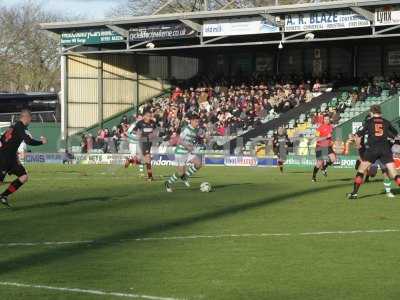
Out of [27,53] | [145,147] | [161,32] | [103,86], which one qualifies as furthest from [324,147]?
[27,53]

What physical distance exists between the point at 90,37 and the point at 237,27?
9938 millimetres

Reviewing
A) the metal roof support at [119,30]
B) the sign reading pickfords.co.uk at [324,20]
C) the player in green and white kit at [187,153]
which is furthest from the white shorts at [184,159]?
the metal roof support at [119,30]

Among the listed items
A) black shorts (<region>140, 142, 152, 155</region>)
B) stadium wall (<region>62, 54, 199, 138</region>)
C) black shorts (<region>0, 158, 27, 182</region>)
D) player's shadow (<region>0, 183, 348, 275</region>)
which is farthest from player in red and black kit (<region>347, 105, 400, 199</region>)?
stadium wall (<region>62, 54, 199, 138</region>)

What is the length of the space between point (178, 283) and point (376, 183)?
16.2 meters

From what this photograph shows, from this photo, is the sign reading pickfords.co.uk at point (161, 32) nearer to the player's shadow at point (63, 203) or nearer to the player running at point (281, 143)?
the player running at point (281, 143)

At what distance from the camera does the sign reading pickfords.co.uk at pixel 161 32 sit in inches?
1769

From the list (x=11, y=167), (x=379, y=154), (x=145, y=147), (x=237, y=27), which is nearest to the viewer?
(x=11, y=167)

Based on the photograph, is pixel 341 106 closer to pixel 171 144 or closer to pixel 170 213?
pixel 171 144

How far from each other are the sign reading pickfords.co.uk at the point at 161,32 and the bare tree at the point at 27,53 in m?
31.2

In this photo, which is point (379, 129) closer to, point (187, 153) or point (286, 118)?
point (187, 153)

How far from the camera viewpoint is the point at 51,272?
9.54m

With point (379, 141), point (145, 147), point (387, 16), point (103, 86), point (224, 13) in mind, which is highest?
point (224, 13)

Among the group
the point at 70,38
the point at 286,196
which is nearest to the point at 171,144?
the point at 70,38

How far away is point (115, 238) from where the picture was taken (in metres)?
12.4
